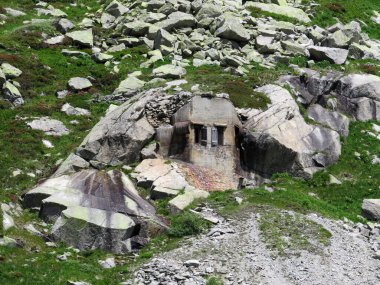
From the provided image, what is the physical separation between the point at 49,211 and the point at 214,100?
1339 centimetres

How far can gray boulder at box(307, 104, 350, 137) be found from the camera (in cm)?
4478

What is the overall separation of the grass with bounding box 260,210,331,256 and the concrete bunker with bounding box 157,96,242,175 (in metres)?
7.15

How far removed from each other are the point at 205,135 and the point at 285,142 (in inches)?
199

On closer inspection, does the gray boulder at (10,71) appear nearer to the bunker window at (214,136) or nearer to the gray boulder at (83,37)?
the gray boulder at (83,37)

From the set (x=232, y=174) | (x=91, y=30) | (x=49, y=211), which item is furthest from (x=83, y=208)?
(x=91, y=30)

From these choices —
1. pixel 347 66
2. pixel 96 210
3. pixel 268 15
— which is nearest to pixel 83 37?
pixel 268 15

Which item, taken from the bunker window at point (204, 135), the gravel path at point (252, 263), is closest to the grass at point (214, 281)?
the gravel path at point (252, 263)

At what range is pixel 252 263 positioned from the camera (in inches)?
1073

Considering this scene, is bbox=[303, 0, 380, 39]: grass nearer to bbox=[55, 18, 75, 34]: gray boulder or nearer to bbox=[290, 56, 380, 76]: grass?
bbox=[290, 56, 380, 76]: grass

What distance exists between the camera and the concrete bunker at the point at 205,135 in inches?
1507

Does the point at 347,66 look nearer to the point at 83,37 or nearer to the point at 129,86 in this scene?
the point at 129,86

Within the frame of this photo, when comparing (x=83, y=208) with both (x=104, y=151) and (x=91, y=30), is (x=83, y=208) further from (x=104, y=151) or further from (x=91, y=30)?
(x=91, y=30)

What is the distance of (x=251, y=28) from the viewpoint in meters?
61.0

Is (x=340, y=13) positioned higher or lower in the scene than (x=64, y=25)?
lower
